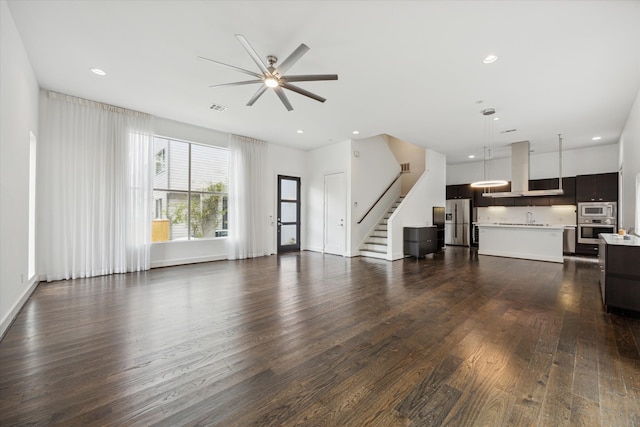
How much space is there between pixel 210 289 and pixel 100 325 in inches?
61.3

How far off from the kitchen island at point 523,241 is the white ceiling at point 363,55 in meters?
2.75

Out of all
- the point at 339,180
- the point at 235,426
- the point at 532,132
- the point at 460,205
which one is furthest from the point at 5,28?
the point at 460,205

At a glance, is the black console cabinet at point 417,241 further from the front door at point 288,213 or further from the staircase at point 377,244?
the front door at point 288,213

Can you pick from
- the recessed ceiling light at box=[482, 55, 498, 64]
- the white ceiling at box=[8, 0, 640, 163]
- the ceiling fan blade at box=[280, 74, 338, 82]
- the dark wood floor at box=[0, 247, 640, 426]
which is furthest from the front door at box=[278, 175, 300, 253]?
the recessed ceiling light at box=[482, 55, 498, 64]

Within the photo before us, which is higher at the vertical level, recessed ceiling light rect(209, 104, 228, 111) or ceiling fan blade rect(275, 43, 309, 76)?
recessed ceiling light rect(209, 104, 228, 111)

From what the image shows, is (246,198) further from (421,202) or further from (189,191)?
(421,202)

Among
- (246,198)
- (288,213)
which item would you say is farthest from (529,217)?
(246,198)

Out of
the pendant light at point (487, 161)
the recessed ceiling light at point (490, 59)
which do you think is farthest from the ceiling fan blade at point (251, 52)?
the pendant light at point (487, 161)

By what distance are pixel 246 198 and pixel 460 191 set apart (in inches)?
315

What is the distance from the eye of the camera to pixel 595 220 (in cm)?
784

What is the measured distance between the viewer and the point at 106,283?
15.5 feet

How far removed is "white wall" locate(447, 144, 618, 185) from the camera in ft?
26.4

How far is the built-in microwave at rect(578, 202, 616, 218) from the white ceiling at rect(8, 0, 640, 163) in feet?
9.46

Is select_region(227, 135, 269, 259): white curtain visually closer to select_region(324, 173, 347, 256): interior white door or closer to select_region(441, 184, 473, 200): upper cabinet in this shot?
select_region(324, 173, 347, 256): interior white door
